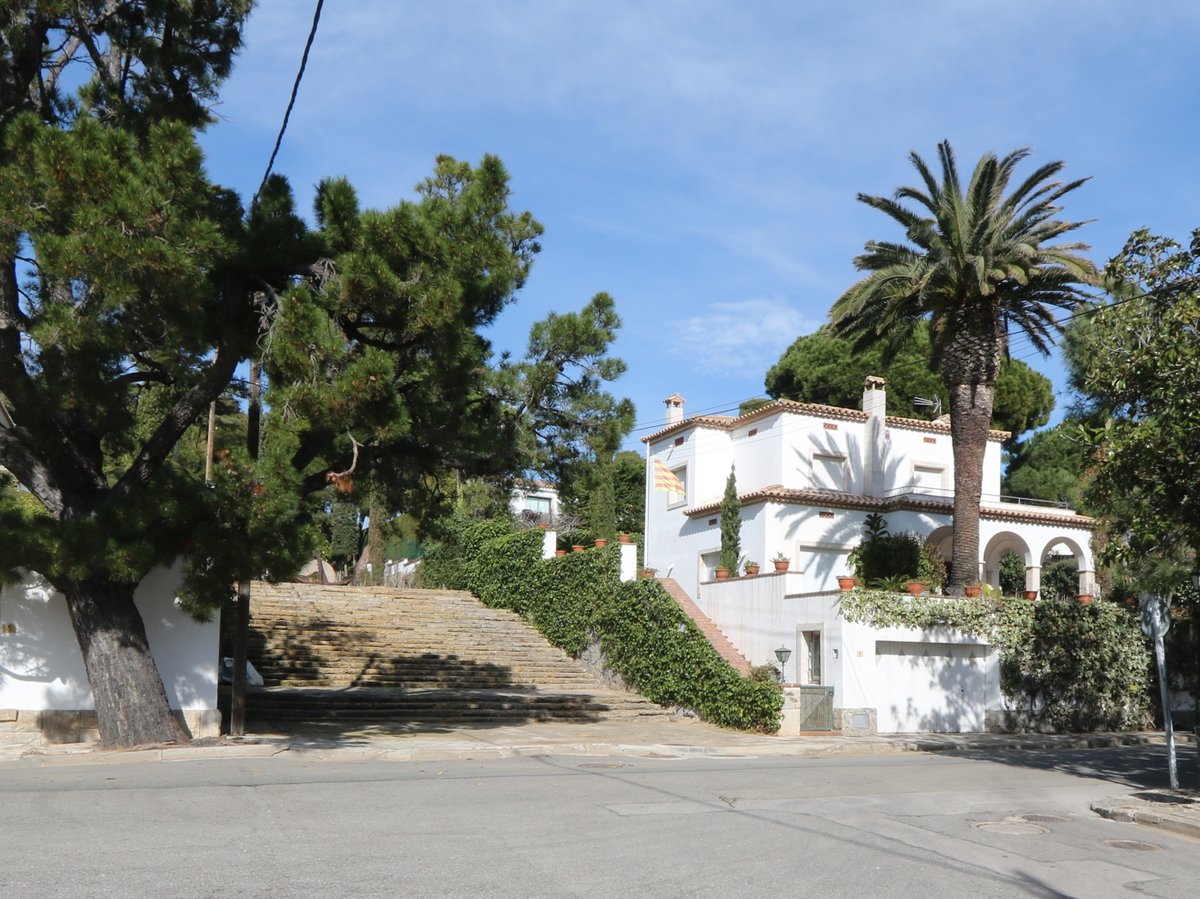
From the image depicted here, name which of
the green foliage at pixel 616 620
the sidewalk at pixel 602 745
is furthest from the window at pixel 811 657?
the sidewalk at pixel 602 745

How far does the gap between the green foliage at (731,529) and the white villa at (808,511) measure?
24cm

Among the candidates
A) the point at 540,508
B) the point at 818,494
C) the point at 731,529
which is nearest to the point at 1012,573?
the point at 818,494

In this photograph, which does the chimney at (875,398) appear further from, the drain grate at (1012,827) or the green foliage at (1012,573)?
the drain grate at (1012,827)

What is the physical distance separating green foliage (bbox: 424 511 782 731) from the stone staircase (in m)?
0.54

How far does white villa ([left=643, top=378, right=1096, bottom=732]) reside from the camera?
23859 mm

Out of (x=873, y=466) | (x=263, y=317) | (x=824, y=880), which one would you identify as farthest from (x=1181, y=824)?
(x=873, y=466)

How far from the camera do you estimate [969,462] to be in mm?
24719

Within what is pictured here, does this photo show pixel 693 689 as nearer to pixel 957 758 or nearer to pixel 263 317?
pixel 957 758

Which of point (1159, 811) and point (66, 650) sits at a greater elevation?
point (66, 650)

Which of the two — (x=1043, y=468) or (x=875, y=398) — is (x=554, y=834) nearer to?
(x=875, y=398)

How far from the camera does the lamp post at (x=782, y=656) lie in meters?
22.0

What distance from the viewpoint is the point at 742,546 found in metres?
30.9

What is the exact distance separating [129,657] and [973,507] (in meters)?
17.6

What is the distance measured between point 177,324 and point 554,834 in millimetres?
7602
